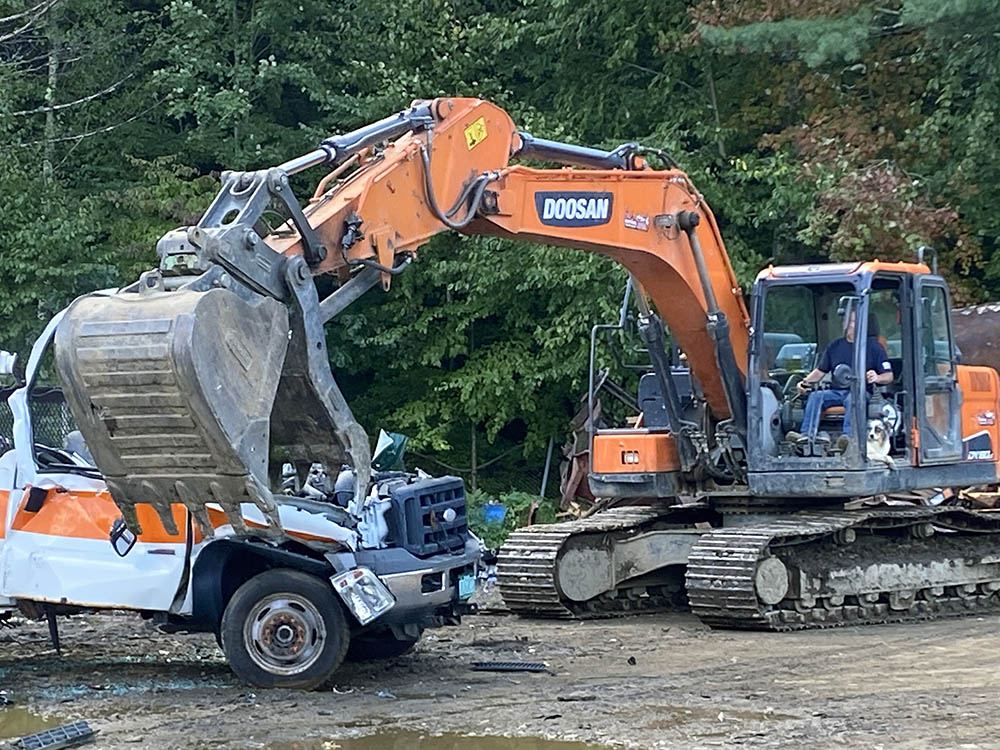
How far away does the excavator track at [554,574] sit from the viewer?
42.7ft

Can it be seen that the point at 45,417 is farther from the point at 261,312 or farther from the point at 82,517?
the point at 261,312

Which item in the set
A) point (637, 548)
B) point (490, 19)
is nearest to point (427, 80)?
point (490, 19)

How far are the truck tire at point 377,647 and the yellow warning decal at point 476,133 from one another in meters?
3.29

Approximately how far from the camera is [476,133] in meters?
10.6

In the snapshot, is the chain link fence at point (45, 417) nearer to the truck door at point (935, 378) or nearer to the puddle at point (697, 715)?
the puddle at point (697, 715)

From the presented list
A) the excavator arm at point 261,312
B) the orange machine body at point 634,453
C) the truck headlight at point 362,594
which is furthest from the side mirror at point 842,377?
the truck headlight at point 362,594

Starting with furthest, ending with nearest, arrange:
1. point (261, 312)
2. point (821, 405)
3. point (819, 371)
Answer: point (819, 371) < point (821, 405) < point (261, 312)

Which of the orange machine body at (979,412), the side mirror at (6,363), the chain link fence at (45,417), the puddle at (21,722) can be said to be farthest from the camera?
the orange machine body at (979,412)

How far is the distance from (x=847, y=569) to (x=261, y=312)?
20.4 ft

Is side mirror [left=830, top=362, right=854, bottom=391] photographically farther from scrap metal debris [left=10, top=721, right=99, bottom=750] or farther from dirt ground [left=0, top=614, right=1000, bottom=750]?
scrap metal debris [left=10, top=721, right=99, bottom=750]

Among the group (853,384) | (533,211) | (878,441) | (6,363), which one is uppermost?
(533,211)

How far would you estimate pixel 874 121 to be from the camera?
19.8 metres

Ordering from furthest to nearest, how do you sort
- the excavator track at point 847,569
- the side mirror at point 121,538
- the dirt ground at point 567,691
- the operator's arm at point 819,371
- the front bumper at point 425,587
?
the operator's arm at point 819,371, the excavator track at point 847,569, the side mirror at point 121,538, the front bumper at point 425,587, the dirt ground at point 567,691

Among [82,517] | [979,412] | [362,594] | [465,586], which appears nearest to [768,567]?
[979,412]
